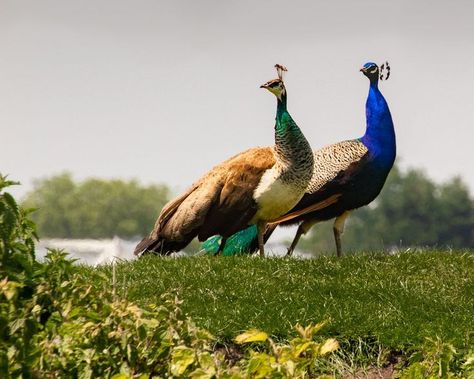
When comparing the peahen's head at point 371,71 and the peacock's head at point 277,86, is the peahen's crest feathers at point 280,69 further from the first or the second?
the peahen's head at point 371,71

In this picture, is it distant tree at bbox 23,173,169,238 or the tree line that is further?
distant tree at bbox 23,173,169,238

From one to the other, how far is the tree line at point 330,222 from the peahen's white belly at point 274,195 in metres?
55.3

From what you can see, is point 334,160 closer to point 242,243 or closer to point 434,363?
point 242,243

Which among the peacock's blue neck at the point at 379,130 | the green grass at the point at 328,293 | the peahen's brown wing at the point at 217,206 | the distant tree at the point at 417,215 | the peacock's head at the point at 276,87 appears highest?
the peacock's head at the point at 276,87

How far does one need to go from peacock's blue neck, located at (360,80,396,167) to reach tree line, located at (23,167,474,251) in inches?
2121

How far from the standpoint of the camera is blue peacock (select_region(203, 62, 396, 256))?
11680 mm

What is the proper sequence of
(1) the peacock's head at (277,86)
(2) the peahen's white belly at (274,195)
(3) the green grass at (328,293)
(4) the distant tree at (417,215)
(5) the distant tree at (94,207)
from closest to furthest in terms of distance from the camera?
(3) the green grass at (328,293) → (2) the peahen's white belly at (274,195) → (1) the peacock's head at (277,86) → (4) the distant tree at (417,215) → (5) the distant tree at (94,207)

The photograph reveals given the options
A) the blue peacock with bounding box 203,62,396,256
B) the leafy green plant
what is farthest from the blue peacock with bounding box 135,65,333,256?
the leafy green plant

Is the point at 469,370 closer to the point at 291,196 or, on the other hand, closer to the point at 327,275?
the point at 327,275

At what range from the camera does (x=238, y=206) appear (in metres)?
10.8

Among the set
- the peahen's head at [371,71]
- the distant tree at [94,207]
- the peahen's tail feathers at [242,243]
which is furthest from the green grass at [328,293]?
the distant tree at [94,207]

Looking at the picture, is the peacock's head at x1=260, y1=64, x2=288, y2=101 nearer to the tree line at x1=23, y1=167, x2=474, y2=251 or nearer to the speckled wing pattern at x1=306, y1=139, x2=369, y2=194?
the speckled wing pattern at x1=306, y1=139, x2=369, y2=194

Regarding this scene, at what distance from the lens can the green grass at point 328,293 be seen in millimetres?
8039

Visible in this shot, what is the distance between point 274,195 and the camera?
34.8 ft
